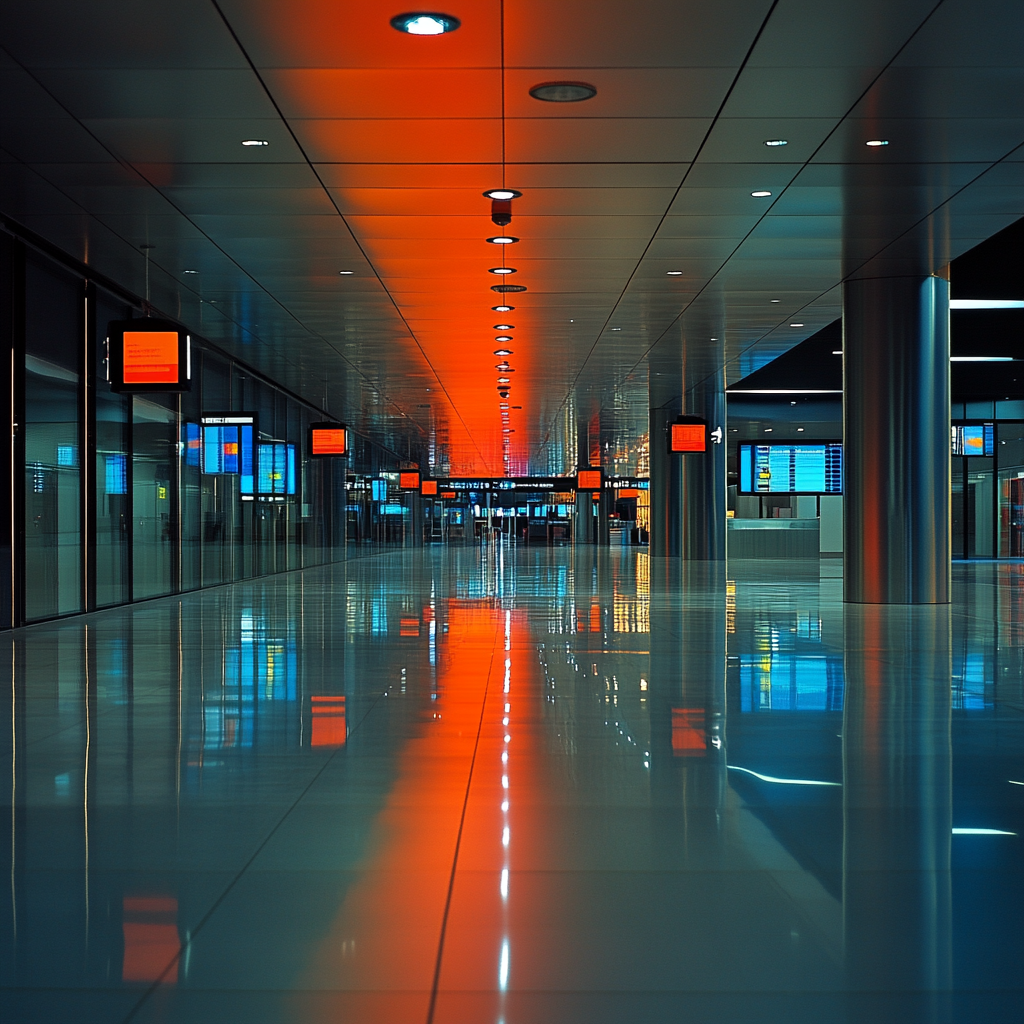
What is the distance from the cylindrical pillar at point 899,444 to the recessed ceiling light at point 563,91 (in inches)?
360

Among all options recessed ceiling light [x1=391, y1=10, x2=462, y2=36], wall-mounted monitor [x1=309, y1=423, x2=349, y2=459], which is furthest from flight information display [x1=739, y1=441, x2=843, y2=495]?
recessed ceiling light [x1=391, y1=10, x2=462, y2=36]

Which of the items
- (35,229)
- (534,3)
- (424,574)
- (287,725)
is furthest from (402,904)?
(424,574)

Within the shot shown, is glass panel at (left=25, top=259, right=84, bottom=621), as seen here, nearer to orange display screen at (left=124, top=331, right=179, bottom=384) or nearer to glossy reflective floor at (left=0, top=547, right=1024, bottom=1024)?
orange display screen at (left=124, top=331, right=179, bottom=384)

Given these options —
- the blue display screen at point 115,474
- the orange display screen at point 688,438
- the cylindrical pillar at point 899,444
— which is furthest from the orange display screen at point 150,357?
the orange display screen at point 688,438

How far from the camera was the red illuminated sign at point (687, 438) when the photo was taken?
30.7m

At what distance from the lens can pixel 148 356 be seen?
1574 centimetres

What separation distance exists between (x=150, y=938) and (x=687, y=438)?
28.1 m

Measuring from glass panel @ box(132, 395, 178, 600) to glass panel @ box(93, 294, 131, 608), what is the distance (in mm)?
582

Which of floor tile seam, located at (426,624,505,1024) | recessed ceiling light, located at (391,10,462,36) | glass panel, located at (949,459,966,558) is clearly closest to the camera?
floor tile seam, located at (426,624,505,1024)

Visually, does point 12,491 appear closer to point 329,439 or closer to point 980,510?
point 329,439

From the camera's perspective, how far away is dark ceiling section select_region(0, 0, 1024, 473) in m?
8.51

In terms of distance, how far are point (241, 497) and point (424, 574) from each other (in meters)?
5.64

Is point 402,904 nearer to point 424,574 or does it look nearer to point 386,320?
point 386,320

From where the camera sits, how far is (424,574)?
31.1m
